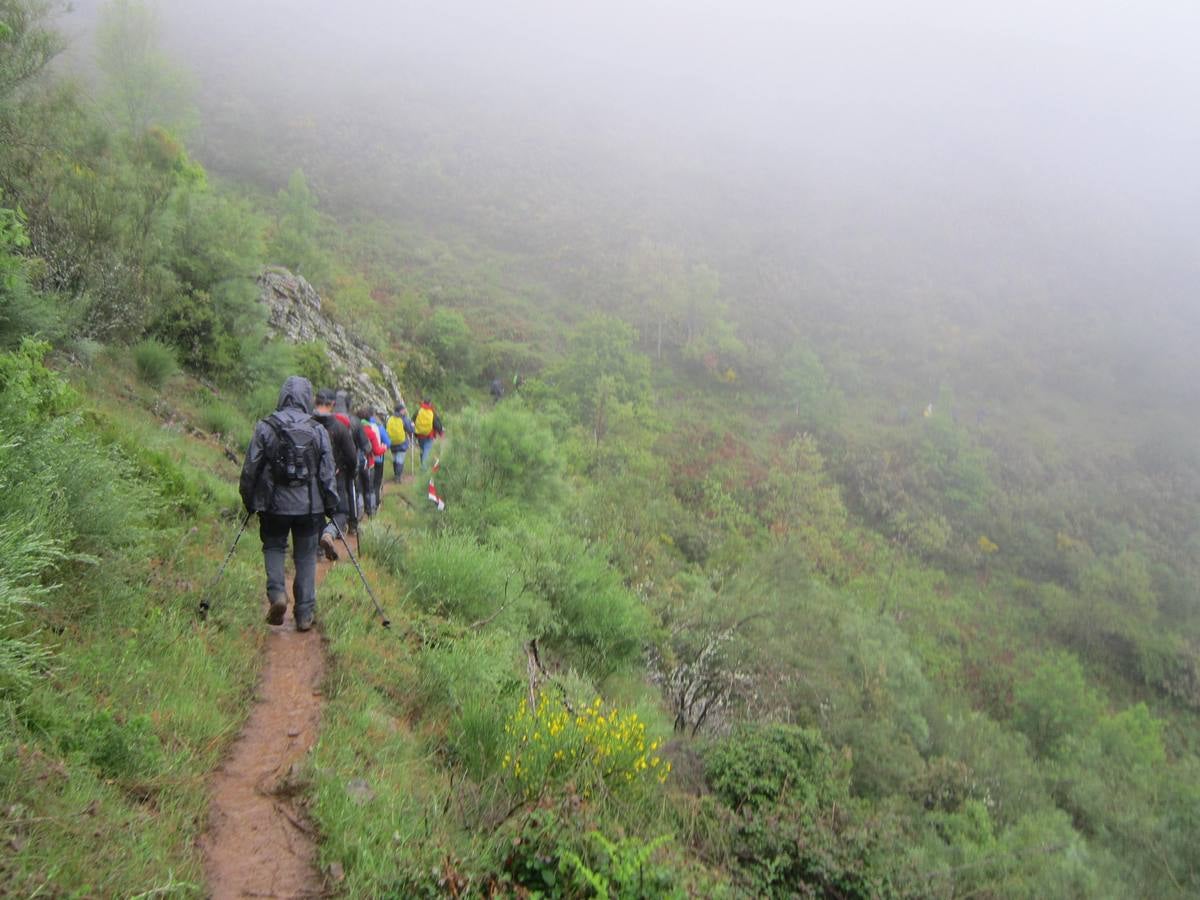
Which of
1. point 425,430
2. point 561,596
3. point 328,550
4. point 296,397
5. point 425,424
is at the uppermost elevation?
point 296,397

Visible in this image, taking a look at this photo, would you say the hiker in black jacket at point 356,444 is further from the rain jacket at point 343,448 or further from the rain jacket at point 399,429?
the rain jacket at point 399,429

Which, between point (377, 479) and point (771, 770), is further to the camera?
point (377, 479)

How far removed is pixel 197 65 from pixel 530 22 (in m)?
66.8

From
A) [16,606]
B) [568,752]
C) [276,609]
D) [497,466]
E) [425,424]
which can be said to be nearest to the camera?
[16,606]

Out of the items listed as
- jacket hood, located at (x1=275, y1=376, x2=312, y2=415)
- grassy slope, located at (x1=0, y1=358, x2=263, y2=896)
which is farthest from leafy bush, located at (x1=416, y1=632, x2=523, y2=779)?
jacket hood, located at (x1=275, y1=376, x2=312, y2=415)

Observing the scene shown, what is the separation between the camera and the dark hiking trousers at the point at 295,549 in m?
4.98

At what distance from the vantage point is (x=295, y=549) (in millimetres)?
5109

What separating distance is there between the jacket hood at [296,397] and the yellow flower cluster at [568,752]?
285cm

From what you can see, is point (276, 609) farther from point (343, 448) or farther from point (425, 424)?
point (425, 424)

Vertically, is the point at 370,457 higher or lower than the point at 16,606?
lower

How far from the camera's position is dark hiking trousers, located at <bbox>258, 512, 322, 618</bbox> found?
16.3ft

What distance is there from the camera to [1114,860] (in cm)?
1211

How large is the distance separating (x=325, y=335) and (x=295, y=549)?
13.4 metres

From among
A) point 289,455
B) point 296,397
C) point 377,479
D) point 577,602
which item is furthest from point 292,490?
point 577,602
